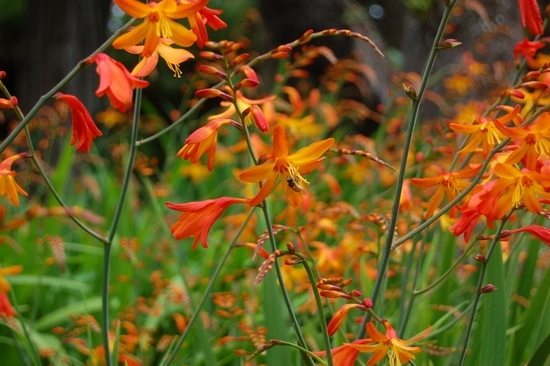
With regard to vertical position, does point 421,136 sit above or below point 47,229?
above

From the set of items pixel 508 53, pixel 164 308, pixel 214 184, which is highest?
pixel 508 53

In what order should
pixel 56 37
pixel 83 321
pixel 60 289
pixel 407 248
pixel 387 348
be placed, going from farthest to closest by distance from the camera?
1. pixel 56 37
2. pixel 60 289
3. pixel 407 248
4. pixel 83 321
5. pixel 387 348

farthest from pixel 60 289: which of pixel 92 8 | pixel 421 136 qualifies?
pixel 92 8

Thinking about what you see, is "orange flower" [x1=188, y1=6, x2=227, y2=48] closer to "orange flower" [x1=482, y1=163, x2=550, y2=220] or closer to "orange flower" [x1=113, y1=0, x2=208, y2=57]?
"orange flower" [x1=113, y1=0, x2=208, y2=57]

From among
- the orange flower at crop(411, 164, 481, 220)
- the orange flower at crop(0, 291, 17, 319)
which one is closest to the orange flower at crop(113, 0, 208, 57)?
the orange flower at crop(411, 164, 481, 220)

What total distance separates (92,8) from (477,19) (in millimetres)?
2774

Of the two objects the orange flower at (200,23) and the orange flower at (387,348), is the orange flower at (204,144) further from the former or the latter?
the orange flower at (387,348)

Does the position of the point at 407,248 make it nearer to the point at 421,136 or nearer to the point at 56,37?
the point at 421,136

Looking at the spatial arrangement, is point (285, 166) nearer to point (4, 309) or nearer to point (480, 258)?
point (480, 258)

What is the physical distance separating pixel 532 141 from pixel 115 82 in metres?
0.60

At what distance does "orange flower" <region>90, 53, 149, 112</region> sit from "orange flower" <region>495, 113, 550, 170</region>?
52 centimetres

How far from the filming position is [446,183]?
1.14 metres

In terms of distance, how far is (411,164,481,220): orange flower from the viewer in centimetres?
110

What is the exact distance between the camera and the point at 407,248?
201 cm
